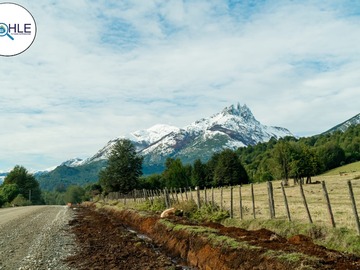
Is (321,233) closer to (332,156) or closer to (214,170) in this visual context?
(214,170)

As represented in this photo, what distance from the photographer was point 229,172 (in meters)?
124

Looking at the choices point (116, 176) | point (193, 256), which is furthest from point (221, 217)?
point (116, 176)

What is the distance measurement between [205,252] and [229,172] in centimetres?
10988

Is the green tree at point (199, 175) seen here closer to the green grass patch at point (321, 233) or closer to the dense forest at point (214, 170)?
the dense forest at point (214, 170)

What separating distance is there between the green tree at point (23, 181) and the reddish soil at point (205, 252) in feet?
419

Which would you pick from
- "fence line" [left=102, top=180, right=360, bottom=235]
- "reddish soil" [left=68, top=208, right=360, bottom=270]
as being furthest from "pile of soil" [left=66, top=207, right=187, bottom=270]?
"fence line" [left=102, top=180, right=360, bottom=235]

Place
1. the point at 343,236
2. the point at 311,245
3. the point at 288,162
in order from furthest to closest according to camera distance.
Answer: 1. the point at 288,162
2. the point at 343,236
3. the point at 311,245

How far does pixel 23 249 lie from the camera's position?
19312mm

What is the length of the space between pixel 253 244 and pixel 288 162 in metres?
81.9

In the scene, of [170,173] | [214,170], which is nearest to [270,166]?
[214,170]

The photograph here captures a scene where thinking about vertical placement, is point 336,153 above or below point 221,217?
above

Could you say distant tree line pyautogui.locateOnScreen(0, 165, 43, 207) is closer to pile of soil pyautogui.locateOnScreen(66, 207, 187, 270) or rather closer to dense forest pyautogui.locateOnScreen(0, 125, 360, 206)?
dense forest pyautogui.locateOnScreen(0, 125, 360, 206)

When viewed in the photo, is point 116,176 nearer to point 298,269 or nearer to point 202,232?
point 202,232

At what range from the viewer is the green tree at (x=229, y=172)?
123438mm
